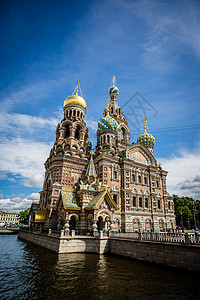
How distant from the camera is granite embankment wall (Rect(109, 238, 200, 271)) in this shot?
427 inches

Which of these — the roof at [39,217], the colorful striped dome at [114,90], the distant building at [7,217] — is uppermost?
the colorful striped dome at [114,90]

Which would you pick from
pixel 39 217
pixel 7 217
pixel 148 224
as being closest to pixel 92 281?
pixel 39 217

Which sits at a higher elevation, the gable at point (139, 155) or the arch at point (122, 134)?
the arch at point (122, 134)

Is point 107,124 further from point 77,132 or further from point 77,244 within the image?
point 77,244

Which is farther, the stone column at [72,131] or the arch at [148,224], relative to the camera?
the stone column at [72,131]

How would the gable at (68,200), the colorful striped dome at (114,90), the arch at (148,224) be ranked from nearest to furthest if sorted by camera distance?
1. the gable at (68,200)
2. the arch at (148,224)
3. the colorful striped dome at (114,90)

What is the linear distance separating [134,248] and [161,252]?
8.47ft

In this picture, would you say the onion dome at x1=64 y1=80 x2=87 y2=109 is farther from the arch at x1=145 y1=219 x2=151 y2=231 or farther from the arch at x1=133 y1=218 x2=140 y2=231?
the arch at x1=145 y1=219 x2=151 y2=231

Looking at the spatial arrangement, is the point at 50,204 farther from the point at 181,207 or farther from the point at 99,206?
the point at 181,207

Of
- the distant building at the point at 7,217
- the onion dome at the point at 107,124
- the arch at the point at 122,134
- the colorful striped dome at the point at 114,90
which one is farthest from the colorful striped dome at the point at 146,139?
the distant building at the point at 7,217

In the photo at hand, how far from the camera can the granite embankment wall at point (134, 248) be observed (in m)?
11.1

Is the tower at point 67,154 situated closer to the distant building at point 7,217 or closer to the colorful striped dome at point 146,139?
the colorful striped dome at point 146,139

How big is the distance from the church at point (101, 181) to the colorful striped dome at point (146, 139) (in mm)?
195

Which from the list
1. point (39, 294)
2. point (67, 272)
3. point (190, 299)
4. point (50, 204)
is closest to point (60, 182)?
point (50, 204)
